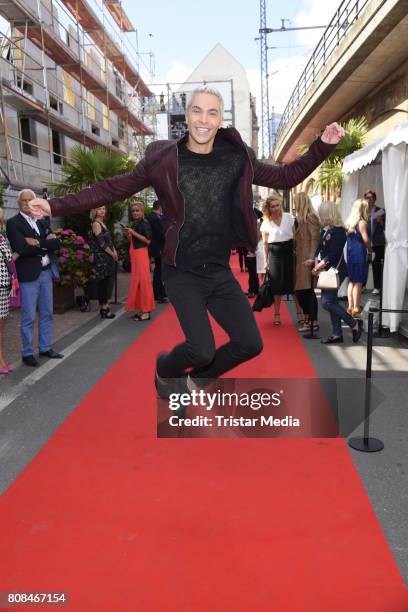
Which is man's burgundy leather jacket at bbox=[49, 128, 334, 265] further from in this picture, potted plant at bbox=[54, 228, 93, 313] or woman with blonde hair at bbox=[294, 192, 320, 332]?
potted plant at bbox=[54, 228, 93, 313]

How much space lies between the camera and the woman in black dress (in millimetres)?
8297

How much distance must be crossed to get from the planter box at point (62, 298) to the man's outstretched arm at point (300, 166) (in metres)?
6.55

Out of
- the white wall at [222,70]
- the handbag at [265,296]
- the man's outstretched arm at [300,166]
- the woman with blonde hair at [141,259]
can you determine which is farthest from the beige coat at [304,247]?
the white wall at [222,70]

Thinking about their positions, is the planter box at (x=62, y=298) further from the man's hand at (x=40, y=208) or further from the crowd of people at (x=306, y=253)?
the man's hand at (x=40, y=208)

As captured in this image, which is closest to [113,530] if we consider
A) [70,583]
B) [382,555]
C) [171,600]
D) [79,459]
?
[70,583]

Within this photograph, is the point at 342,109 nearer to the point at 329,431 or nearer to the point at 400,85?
the point at 400,85

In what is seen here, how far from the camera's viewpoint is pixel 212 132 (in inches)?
115

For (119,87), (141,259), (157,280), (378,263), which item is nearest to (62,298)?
(141,259)

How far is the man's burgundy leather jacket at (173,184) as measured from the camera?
9.51 ft

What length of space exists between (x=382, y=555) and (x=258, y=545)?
1.87 ft

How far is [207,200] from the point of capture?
2.93m

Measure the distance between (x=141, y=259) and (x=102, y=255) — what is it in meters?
0.67

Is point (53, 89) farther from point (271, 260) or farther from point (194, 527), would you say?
point (194, 527)

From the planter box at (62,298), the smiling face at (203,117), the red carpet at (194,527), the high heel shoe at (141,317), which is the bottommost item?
the red carpet at (194,527)
